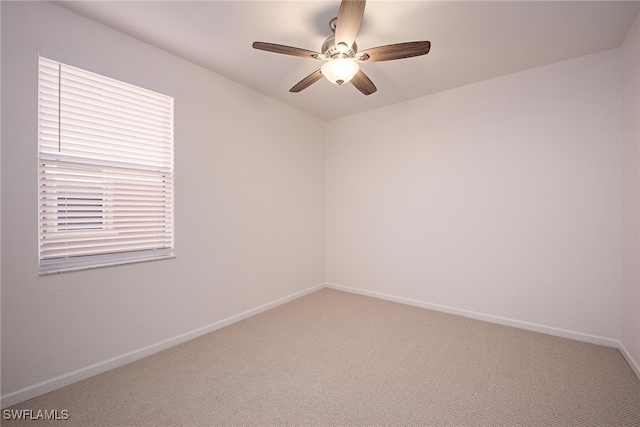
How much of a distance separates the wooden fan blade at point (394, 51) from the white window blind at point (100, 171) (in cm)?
173

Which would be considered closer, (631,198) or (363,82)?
(631,198)

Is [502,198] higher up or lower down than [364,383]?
higher up

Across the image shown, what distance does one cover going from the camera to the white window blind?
181 cm

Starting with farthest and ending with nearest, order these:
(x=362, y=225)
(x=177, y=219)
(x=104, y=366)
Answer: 1. (x=362, y=225)
2. (x=177, y=219)
3. (x=104, y=366)

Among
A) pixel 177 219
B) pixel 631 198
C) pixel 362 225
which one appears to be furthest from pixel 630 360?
pixel 177 219

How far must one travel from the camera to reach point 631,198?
209cm

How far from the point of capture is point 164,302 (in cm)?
234

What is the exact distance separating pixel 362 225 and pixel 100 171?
291cm

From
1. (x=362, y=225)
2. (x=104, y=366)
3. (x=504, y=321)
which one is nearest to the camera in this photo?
(x=104, y=366)

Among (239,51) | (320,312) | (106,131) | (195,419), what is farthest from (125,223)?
(320,312)

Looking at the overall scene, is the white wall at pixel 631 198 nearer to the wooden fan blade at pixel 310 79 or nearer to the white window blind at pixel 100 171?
the wooden fan blade at pixel 310 79

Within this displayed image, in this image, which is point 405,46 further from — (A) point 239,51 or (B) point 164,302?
(B) point 164,302

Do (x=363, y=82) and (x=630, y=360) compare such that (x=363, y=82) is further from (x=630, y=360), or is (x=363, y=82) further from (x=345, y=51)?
(x=630, y=360)

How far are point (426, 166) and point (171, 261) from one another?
2900mm
